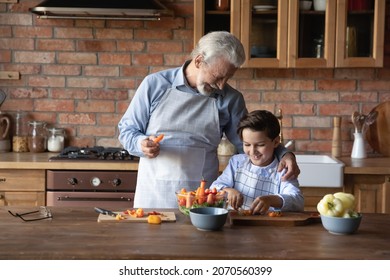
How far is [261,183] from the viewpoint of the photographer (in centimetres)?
258

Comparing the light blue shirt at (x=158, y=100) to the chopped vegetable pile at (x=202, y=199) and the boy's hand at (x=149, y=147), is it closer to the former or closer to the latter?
the boy's hand at (x=149, y=147)

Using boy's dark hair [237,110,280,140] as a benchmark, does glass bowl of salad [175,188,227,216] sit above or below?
below

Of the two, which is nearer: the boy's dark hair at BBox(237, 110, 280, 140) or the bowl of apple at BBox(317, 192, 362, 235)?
the bowl of apple at BBox(317, 192, 362, 235)

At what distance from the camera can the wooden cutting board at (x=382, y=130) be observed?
420 centimetres

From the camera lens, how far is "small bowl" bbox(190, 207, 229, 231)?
6.80 ft

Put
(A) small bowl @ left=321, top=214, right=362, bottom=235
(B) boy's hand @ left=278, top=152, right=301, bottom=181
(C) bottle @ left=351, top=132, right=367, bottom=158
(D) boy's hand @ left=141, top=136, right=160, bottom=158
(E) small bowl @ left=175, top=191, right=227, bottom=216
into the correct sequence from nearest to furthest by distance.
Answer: (A) small bowl @ left=321, top=214, right=362, bottom=235 < (E) small bowl @ left=175, top=191, right=227, bottom=216 < (B) boy's hand @ left=278, top=152, right=301, bottom=181 < (D) boy's hand @ left=141, top=136, right=160, bottom=158 < (C) bottle @ left=351, top=132, right=367, bottom=158

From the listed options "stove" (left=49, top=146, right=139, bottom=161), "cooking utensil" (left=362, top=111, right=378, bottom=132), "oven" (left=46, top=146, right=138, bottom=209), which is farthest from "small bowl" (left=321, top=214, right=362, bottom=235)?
"cooking utensil" (left=362, top=111, right=378, bottom=132)

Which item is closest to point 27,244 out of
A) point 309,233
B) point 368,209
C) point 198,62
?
point 309,233

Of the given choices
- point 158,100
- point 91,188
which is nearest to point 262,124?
point 158,100

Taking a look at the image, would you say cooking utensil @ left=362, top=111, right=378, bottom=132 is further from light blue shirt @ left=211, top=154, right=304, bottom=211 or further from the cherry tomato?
the cherry tomato

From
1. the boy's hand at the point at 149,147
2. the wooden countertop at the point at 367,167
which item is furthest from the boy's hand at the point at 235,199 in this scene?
the wooden countertop at the point at 367,167

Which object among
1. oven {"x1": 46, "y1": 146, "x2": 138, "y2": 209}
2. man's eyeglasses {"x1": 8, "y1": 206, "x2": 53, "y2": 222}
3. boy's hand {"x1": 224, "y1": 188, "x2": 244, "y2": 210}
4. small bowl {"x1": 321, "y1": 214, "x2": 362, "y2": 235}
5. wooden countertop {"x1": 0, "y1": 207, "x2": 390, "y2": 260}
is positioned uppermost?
boy's hand {"x1": 224, "y1": 188, "x2": 244, "y2": 210}

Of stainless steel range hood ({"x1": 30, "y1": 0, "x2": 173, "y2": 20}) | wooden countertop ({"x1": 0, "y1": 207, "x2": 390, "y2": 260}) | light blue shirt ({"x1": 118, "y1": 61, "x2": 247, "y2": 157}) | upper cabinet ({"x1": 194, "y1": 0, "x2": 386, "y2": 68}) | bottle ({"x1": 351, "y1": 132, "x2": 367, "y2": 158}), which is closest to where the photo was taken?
wooden countertop ({"x1": 0, "y1": 207, "x2": 390, "y2": 260})

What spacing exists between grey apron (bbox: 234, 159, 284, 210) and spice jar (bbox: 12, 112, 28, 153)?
2089 mm
